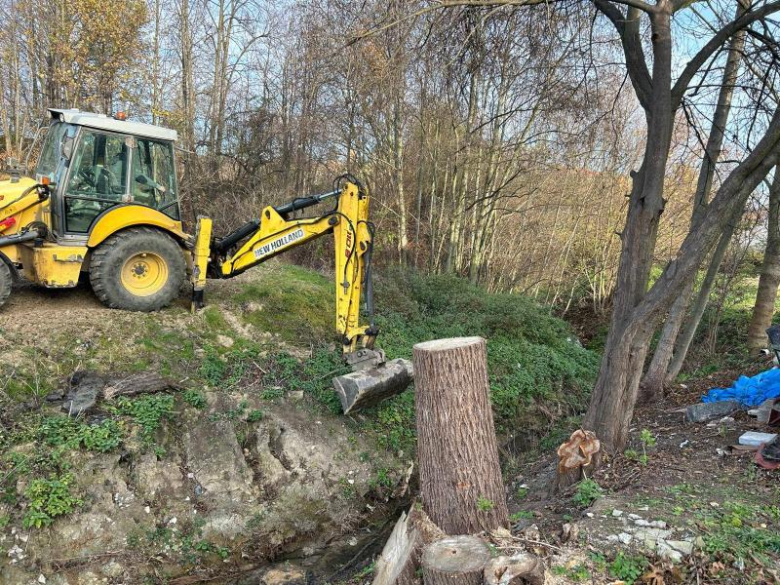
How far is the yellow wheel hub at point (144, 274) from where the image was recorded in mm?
7387

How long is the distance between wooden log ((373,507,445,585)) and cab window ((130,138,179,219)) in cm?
561

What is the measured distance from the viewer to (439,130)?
13.1 metres

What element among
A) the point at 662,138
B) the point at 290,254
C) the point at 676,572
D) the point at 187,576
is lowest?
the point at 187,576

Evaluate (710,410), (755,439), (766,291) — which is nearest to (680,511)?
(755,439)

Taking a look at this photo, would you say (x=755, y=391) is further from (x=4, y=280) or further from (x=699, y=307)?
(x=4, y=280)

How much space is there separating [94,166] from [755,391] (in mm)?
7954

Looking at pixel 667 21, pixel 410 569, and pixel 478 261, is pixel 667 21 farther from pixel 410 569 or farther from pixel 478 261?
pixel 478 261

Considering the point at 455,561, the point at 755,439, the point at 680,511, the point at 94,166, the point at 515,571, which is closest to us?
the point at 515,571

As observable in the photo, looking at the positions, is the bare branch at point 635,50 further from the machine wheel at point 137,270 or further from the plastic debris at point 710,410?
the machine wheel at point 137,270

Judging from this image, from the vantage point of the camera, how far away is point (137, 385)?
21.0 ft

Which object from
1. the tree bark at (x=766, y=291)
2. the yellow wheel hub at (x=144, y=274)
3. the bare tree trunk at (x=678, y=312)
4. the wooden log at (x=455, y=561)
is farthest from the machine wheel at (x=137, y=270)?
the tree bark at (x=766, y=291)

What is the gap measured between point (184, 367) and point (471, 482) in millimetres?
4561

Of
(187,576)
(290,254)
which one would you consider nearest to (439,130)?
(290,254)

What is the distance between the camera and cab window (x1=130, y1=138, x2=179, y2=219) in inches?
292
